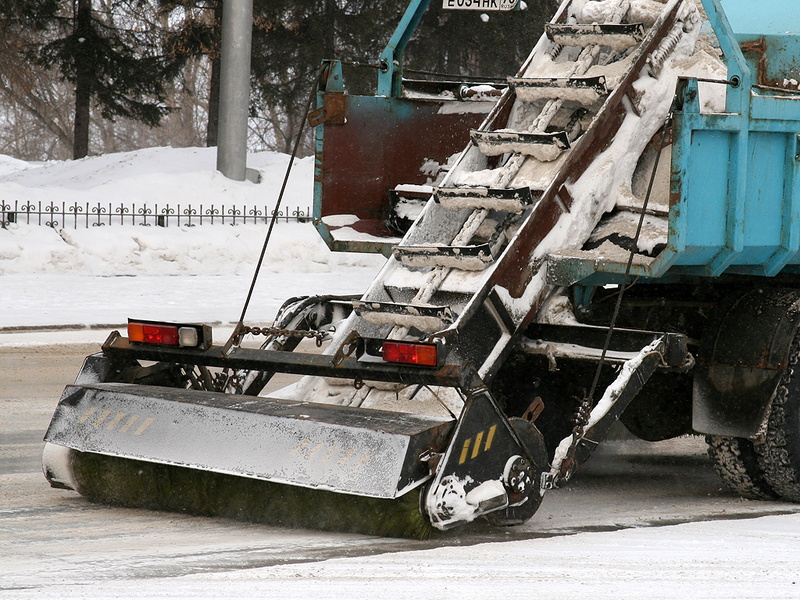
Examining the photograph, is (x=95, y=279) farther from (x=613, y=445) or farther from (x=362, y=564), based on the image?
A: (x=362, y=564)

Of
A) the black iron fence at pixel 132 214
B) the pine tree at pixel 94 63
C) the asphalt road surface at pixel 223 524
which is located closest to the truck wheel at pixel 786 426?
the asphalt road surface at pixel 223 524

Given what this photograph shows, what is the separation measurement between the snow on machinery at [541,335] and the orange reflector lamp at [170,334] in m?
0.01

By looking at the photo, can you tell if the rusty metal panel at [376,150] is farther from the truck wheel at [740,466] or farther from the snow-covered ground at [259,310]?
the snow-covered ground at [259,310]

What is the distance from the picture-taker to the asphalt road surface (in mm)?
4055

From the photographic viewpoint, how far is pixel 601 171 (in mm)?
4996

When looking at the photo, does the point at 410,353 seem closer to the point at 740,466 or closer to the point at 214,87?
the point at 740,466

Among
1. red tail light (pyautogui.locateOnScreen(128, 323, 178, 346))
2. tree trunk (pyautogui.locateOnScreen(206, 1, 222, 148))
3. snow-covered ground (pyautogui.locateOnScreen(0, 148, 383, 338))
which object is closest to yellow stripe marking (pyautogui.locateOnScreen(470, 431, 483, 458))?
red tail light (pyautogui.locateOnScreen(128, 323, 178, 346))

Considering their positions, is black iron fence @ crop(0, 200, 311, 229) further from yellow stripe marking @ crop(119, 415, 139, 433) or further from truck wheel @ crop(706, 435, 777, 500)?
truck wheel @ crop(706, 435, 777, 500)

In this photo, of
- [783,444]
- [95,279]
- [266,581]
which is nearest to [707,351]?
[783,444]

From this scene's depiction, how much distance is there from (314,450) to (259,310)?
9229mm

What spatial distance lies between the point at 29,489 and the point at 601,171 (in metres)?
2.82

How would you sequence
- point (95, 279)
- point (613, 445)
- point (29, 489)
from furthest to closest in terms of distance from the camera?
point (95, 279)
point (613, 445)
point (29, 489)

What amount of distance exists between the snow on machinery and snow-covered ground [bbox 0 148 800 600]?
13.2 inches

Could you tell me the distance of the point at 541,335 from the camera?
4922 mm
